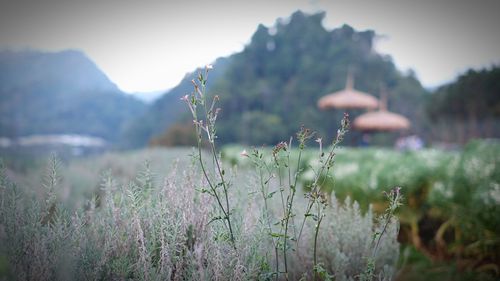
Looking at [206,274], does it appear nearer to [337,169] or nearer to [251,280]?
[251,280]

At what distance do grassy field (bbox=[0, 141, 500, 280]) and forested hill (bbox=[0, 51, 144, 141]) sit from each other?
2.71 meters

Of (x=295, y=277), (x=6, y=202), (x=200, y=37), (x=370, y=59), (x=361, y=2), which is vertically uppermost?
(x=370, y=59)

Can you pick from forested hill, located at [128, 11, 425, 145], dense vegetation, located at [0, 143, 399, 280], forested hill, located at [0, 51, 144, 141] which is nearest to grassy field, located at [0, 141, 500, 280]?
dense vegetation, located at [0, 143, 399, 280]

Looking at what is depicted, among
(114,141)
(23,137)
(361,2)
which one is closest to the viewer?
(361,2)

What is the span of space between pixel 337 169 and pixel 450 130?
2423 cm

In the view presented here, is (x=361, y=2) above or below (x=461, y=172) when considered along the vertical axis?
above

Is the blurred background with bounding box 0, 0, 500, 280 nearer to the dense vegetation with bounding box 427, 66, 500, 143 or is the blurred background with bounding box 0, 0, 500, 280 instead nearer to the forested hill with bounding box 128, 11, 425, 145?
the forested hill with bounding box 128, 11, 425, 145

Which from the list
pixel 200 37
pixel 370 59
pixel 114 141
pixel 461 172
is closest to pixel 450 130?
pixel 370 59

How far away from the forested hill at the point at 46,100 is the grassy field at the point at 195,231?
271cm

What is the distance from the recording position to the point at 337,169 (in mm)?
6172

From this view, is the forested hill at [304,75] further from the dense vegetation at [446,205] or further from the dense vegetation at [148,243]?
the dense vegetation at [148,243]

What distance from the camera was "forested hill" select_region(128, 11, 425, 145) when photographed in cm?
2144

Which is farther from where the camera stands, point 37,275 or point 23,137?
point 23,137

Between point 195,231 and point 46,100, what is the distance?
24.7ft
